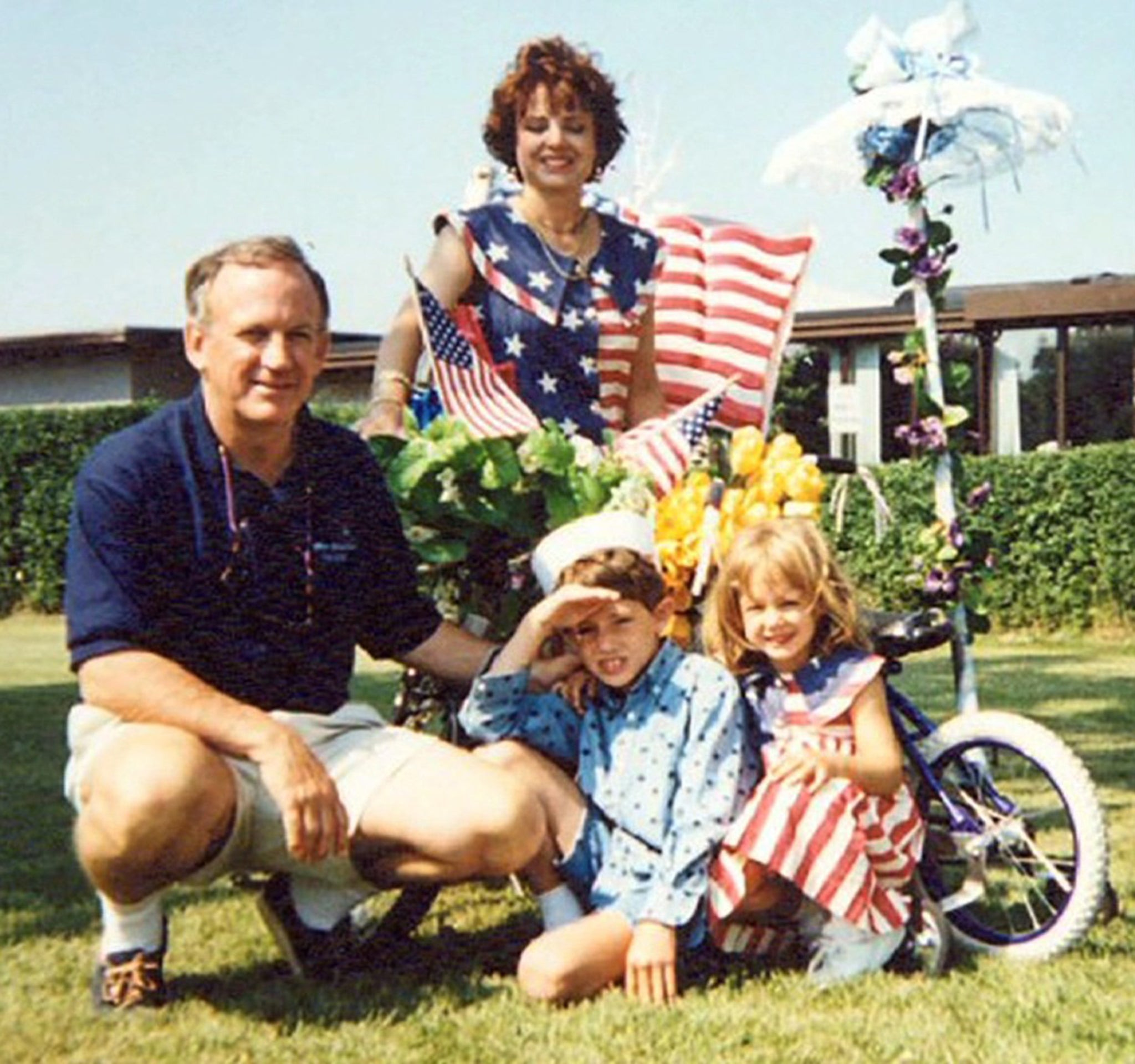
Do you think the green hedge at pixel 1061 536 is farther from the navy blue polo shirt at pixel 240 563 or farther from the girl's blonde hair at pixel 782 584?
the navy blue polo shirt at pixel 240 563

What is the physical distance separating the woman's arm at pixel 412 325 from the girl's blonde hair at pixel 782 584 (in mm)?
925

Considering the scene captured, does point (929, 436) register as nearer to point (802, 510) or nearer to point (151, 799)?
point (802, 510)

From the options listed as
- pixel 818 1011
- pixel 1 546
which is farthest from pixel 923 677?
pixel 1 546

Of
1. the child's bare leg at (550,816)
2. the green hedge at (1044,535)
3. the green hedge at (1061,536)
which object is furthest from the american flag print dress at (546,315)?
the green hedge at (1061,536)

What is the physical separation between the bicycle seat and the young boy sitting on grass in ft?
1.03

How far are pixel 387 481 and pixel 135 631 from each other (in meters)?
0.77

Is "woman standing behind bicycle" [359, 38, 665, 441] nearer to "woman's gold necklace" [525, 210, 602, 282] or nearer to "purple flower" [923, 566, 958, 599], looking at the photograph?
"woman's gold necklace" [525, 210, 602, 282]

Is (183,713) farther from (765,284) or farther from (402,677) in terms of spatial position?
(765,284)

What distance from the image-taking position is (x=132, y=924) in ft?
A: 9.87

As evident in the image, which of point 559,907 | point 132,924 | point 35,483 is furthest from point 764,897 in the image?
point 35,483

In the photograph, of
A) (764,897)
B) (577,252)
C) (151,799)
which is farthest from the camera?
(577,252)

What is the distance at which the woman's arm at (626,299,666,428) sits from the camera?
420cm

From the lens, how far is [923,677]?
10.2 metres

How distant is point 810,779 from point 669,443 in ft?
2.94
